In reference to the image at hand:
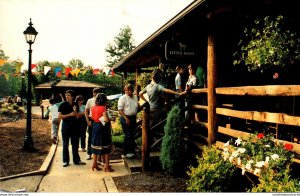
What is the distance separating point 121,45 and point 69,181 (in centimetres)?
4687

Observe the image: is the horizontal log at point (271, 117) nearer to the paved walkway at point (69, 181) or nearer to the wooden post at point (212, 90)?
the wooden post at point (212, 90)

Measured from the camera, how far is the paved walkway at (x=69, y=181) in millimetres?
5059

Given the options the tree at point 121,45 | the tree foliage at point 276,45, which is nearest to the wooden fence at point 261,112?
the tree foliage at point 276,45

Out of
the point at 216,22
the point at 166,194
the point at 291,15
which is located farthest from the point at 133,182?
the point at 291,15

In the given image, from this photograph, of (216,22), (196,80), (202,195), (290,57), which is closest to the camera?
(290,57)

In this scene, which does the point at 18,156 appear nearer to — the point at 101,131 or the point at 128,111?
the point at 101,131

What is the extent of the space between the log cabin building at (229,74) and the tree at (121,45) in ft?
128

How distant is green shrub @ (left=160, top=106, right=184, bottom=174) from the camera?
17.6ft

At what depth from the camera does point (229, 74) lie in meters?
6.63

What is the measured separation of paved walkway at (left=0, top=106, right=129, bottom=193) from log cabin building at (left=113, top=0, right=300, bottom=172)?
0.91 metres

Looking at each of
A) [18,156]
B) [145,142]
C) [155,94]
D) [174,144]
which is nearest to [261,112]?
[174,144]

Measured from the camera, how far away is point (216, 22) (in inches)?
192

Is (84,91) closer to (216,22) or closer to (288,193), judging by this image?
(216,22)

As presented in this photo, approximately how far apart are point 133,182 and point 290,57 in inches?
130
